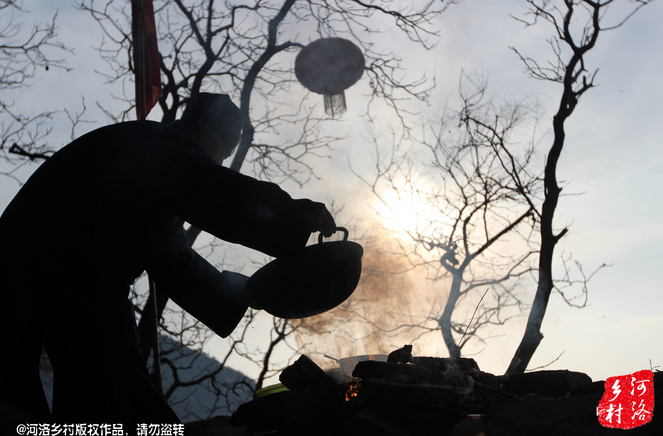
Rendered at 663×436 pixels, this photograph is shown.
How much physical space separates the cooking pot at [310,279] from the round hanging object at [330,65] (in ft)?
10.6

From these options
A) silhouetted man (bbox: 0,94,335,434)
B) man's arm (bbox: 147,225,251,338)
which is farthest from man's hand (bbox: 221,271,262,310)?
silhouetted man (bbox: 0,94,335,434)

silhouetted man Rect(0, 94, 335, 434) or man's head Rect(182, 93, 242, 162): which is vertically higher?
man's head Rect(182, 93, 242, 162)

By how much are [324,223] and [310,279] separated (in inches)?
8.8

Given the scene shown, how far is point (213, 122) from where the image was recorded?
Result: 6.02ft

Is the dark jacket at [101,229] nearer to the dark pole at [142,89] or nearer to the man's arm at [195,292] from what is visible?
the man's arm at [195,292]

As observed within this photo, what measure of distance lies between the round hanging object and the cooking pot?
3.23 m

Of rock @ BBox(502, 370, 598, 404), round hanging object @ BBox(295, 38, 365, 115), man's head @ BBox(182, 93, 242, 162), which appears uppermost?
round hanging object @ BBox(295, 38, 365, 115)

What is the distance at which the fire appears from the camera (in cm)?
268

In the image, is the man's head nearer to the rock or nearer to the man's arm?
the man's arm

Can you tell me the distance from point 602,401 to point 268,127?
6009 millimetres

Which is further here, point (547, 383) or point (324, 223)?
point (547, 383)

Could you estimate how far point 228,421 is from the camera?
9.04 feet

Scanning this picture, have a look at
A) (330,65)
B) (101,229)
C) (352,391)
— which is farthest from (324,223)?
(330,65)

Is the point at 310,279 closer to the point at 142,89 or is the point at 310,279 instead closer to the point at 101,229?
the point at 101,229
